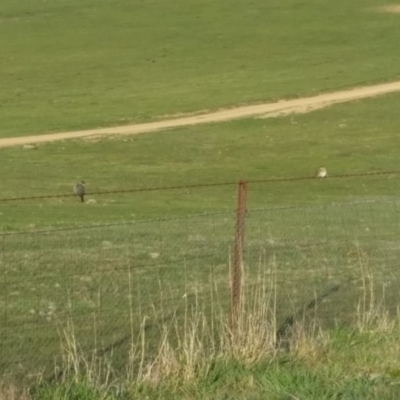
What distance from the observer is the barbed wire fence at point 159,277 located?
949 cm

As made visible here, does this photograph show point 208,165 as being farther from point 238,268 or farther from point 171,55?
point 238,268

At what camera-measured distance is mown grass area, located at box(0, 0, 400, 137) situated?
118ft

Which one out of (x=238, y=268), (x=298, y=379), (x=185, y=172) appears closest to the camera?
(x=298, y=379)

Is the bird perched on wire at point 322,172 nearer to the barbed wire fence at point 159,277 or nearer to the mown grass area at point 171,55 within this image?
the barbed wire fence at point 159,277

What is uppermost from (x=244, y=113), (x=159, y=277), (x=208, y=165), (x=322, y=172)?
(x=159, y=277)

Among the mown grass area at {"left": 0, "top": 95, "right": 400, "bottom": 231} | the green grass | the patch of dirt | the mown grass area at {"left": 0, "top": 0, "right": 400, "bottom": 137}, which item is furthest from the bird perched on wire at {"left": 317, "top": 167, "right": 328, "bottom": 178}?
the patch of dirt

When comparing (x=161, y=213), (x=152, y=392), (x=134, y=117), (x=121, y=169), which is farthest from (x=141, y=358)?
(x=134, y=117)

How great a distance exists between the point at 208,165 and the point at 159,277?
53.7ft

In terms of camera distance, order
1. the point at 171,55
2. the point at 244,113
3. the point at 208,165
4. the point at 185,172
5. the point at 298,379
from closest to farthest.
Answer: the point at 298,379, the point at 185,172, the point at 208,165, the point at 244,113, the point at 171,55

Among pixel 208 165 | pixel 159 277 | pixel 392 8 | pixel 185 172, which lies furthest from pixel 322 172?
pixel 392 8

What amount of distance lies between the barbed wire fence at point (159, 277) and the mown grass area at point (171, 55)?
18.8m

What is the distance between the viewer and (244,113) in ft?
111

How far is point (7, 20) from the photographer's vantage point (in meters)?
51.0

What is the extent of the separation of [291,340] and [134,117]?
24.6 metres
